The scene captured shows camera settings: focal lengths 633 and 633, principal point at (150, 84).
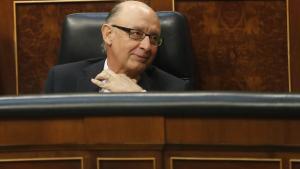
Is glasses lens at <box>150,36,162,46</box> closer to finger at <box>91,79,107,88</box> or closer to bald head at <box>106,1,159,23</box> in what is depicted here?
bald head at <box>106,1,159,23</box>

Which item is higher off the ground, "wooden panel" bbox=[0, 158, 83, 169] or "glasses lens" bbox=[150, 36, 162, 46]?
"glasses lens" bbox=[150, 36, 162, 46]

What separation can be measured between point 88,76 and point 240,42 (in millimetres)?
707

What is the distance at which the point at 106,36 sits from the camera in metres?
1.88

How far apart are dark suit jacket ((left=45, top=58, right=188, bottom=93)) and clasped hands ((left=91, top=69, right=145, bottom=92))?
54 millimetres

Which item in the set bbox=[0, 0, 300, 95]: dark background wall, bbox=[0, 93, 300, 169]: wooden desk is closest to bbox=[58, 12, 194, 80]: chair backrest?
bbox=[0, 0, 300, 95]: dark background wall

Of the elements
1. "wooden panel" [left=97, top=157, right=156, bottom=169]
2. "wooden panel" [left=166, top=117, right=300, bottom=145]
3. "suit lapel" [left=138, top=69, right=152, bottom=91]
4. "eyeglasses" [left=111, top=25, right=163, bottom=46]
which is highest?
"eyeglasses" [left=111, top=25, right=163, bottom=46]

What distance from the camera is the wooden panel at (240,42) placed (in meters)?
2.34

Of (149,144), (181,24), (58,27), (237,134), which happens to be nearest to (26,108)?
(149,144)

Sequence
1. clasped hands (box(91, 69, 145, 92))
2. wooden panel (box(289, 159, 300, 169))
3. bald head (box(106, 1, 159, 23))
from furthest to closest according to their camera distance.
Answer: bald head (box(106, 1, 159, 23)), clasped hands (box(91, 69, 145, 92)), wooden panel (box(289, 159, 300, 169))

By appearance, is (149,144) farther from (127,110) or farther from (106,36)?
(106,36)

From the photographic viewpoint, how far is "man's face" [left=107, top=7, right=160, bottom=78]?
5.98 feet

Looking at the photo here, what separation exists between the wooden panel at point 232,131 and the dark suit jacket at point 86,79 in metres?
0.76

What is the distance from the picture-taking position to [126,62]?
186 centimetres

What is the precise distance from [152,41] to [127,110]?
77 cm
